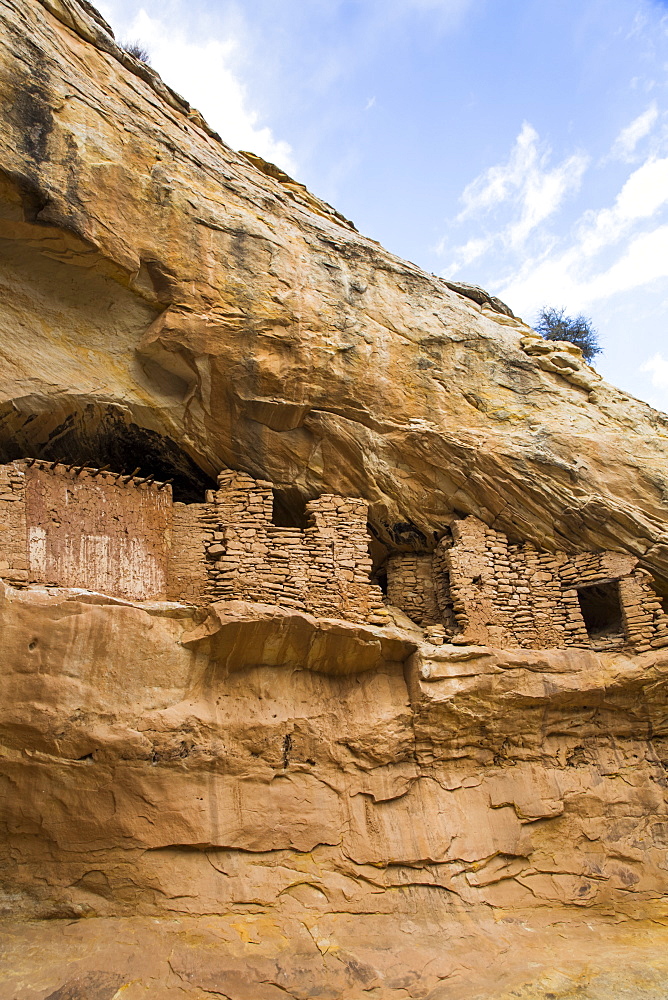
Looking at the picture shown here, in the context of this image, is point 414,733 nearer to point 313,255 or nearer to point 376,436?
point 376,436

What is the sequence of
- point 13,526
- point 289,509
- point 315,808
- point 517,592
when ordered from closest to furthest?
point 315,808 → point 13,526 → point 517,592 → point 289,509

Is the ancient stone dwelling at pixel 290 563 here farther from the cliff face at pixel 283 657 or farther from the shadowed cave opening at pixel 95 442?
the shadowed cave opening at pixel 95 442

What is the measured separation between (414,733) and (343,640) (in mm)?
1270

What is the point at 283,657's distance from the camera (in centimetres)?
786

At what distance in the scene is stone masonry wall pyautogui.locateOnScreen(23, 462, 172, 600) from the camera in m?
7.77

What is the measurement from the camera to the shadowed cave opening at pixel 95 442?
8.52 m

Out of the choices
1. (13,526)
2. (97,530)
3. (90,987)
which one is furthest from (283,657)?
(90,987)

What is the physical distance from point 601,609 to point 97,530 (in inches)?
272

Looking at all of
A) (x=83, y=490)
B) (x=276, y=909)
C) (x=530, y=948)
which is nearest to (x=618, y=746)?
(x=530, y=948)

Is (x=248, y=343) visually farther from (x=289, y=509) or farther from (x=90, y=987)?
(x=90, y=987)

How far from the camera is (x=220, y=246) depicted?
8.79m

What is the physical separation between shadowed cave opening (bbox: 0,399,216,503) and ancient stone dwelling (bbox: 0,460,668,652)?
837 millimetres

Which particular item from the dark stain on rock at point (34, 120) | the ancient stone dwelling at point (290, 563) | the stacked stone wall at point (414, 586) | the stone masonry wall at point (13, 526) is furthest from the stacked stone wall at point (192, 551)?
the dark stain on rock at point (34, 120)

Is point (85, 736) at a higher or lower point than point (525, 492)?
lower
